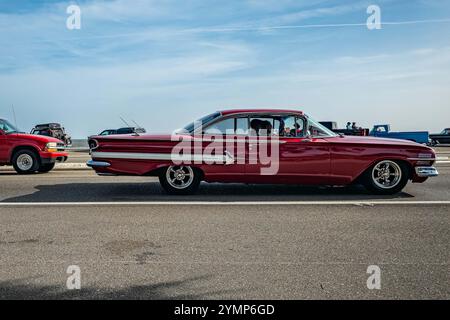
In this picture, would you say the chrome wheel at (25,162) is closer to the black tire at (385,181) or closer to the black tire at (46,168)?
the black tire at (46,168)

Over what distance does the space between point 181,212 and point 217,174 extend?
156 centimetres

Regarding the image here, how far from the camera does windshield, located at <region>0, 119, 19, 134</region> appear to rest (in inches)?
486

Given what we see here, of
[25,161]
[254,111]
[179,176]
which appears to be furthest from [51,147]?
[254,111]

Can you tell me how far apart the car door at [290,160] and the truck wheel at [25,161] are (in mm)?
7266

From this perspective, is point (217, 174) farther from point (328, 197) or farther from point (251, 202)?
point (328, 197)

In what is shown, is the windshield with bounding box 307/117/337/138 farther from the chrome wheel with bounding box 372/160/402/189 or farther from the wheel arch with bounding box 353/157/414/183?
the chrome wheel with bounding box 372/160/402/189

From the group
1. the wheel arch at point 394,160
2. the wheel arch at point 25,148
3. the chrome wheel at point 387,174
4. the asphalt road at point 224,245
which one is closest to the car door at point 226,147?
the asphalt road at point 224,245

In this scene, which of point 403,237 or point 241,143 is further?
point 241,143

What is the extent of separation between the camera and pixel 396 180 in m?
8.34

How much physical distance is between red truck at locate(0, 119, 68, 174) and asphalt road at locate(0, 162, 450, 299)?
4.22 m

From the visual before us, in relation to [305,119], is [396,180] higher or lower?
lower

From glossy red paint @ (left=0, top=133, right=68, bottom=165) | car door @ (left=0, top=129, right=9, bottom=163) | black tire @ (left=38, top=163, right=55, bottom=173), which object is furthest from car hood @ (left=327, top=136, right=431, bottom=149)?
car door @ (left=0, top=129, right=9, bottom=163)
